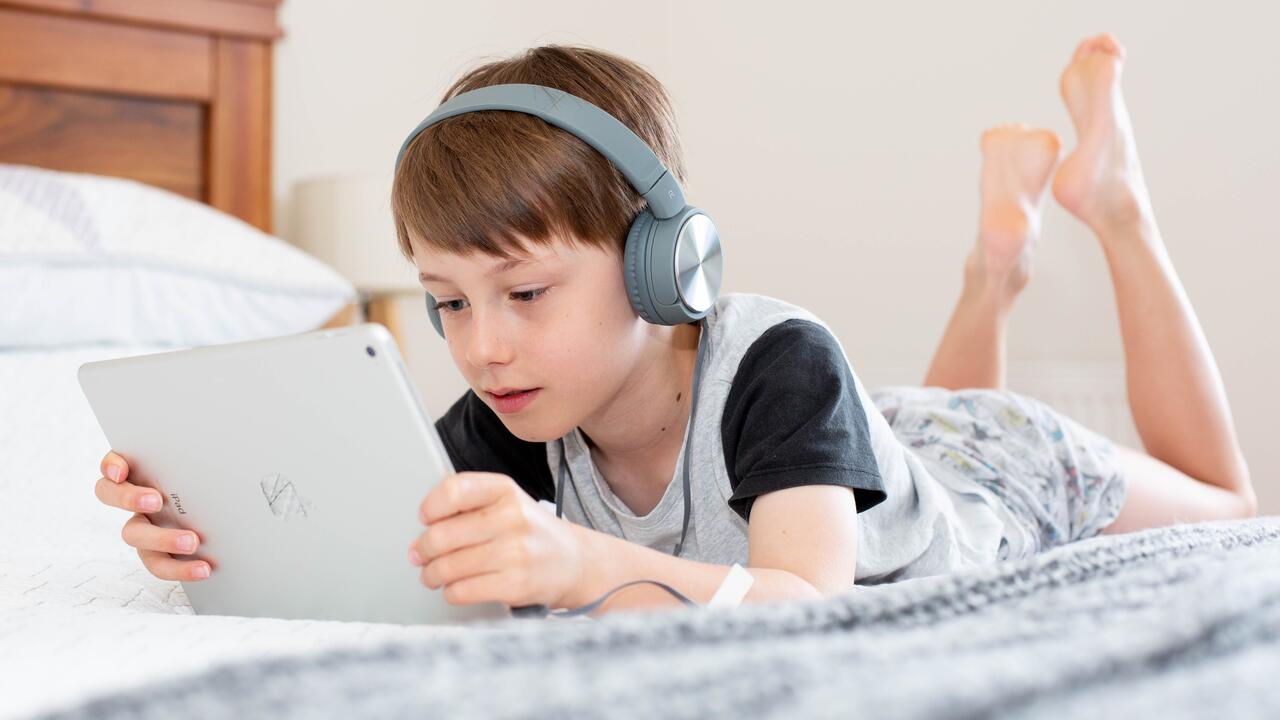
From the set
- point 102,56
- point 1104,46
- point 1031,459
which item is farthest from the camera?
point 102,56

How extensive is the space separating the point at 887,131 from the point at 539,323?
1561mm

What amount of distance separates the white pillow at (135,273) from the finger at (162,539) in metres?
0.85

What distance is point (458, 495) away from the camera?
2.05 ft

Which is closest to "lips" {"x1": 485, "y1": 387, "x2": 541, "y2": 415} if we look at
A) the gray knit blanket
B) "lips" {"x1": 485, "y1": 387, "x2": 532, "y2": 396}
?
"lips" {"x1": 485, "y1": 387, "x2": 532, "y2": 396}

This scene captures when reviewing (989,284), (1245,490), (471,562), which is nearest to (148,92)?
(989,284)

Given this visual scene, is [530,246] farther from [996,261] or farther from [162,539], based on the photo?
[996,261]

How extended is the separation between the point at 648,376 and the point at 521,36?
1.74m

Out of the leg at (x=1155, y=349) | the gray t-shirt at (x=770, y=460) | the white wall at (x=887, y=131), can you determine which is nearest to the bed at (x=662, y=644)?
the gray t-shirt at (x=770, y=460)

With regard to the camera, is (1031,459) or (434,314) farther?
(1031,459)

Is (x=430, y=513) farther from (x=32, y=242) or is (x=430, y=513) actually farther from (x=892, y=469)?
(x=32, y=242)

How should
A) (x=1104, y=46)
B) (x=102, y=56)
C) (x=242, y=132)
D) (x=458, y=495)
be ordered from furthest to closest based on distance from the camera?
(x=242, y=132)
(x=102, y=56)
(x=1104, y=46)
(x=458, y=495)

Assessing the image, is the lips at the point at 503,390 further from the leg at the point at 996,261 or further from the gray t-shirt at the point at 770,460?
the leg at the point at 996,261

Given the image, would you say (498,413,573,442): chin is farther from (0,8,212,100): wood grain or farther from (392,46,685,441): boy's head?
(0,8,212,100): wood grain

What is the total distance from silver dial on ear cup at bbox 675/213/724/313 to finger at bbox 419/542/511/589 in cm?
30
